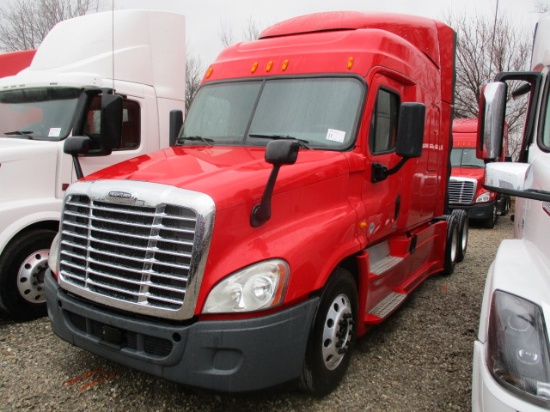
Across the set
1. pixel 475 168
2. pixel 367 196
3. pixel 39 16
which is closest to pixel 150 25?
pixel 367 196

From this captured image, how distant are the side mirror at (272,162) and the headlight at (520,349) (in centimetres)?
139

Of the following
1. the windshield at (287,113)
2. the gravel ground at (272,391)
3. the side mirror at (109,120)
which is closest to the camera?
the gravel ground at (272,391)

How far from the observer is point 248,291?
2760 mm

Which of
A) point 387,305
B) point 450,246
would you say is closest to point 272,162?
point 387,305

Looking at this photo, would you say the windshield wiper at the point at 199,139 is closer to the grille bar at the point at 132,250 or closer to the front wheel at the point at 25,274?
the grille bar at the point at 132,250

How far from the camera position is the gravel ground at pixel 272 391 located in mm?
3318

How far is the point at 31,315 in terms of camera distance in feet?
15.8

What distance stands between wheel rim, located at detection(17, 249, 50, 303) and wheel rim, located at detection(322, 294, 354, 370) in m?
3.13

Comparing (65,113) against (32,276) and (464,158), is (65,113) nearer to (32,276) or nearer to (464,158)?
(32,276)

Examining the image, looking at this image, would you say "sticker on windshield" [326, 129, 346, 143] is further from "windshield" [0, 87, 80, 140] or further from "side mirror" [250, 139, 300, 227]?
"windshield" [0, 87, 80, 140]

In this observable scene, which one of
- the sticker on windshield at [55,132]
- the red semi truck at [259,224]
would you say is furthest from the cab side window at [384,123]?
the sticker on windshield at [55,132]

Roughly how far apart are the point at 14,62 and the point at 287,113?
6.83 m

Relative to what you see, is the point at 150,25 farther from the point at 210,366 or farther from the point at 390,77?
the point at 210,366

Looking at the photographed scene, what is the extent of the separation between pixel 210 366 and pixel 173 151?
6.32 feet
